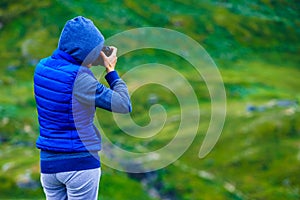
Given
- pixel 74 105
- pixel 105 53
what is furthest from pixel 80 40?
pixel 74 105

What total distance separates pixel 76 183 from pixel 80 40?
1.28 metres

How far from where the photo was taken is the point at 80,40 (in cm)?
535

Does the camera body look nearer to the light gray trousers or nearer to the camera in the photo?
the camera

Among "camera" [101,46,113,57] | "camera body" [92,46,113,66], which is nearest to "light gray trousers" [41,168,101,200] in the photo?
"camera body" [92,46,113,66]

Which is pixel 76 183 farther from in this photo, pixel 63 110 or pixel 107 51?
pixel 107 51

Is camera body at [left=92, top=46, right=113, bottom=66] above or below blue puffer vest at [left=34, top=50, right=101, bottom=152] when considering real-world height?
above

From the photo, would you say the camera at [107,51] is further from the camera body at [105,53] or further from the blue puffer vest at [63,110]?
the blue puffer vest at [63,110]

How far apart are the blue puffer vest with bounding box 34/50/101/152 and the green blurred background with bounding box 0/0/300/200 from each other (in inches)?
531

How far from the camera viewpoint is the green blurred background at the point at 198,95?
2070cm

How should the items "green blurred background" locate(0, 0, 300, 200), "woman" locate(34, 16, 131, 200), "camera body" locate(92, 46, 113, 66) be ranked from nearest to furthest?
"woman" locate(34, 16, 131, 200), "camera body" locate(92, 46, 113, 66), "green blurred background" locate(0, 0, 300, 200)

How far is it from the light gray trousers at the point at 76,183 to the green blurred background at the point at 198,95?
522 inches

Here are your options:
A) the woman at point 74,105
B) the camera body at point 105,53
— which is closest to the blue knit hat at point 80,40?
the woman at point 74,105

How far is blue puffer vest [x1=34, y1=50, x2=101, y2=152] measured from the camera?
17.5 ft

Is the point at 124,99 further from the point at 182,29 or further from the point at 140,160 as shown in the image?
the point at 182,29
